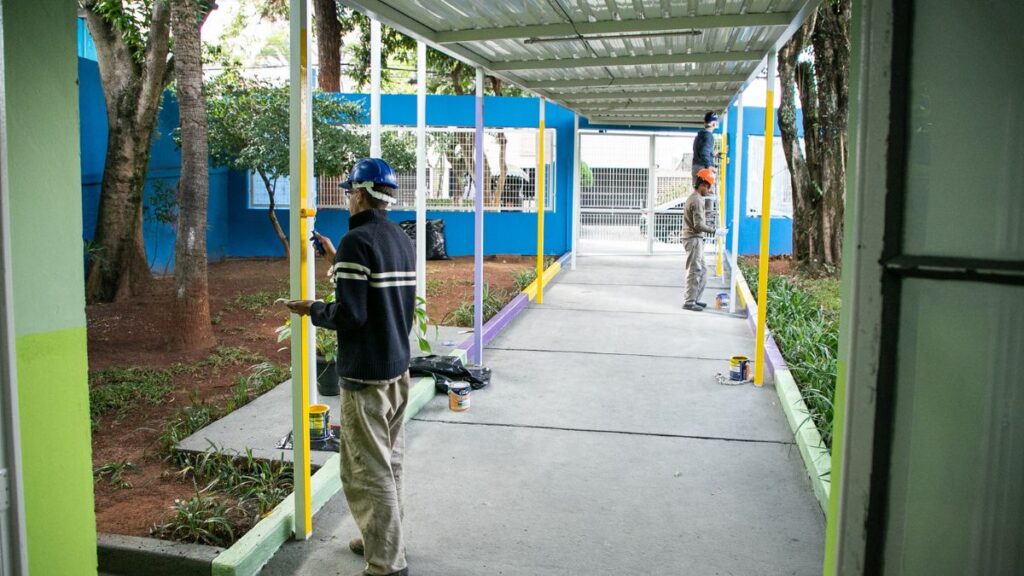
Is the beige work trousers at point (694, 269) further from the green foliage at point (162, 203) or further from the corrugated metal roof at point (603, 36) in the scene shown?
the green foliage at point (162, 203)

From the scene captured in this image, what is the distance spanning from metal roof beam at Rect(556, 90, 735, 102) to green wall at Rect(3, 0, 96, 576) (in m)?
7.60

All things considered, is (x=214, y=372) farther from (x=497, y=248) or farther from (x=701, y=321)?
(x=497, y=248)

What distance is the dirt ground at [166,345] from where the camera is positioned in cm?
479

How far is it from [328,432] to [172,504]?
1.09 m

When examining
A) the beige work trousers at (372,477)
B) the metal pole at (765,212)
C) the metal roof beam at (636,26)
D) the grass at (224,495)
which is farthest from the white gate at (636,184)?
the beige work trousers at (372,477)

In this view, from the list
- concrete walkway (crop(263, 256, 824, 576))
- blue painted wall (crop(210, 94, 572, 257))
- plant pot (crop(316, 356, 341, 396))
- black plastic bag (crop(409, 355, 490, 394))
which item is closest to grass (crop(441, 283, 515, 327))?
concrete walkway (crop(263, 256, 824, 576))

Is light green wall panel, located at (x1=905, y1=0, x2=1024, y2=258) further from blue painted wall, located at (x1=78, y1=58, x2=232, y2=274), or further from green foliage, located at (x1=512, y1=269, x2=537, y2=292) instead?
blue painted wall, located at (x1=78, y1=58, x2=232, y2=274)

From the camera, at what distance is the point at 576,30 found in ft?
18.6

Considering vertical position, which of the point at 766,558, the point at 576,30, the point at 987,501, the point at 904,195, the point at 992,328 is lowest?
the point at 766,558

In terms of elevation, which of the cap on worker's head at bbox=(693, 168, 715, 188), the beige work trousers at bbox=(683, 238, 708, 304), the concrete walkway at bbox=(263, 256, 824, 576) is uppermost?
the cap on worker's head at bbox=(693, 168, 715, 188)

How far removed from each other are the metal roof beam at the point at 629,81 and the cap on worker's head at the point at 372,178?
4740 millimetres

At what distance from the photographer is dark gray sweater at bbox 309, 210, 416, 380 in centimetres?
366

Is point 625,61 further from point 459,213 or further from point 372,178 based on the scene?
point 459,213

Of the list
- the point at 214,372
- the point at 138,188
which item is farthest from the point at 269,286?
the point at 214,372
